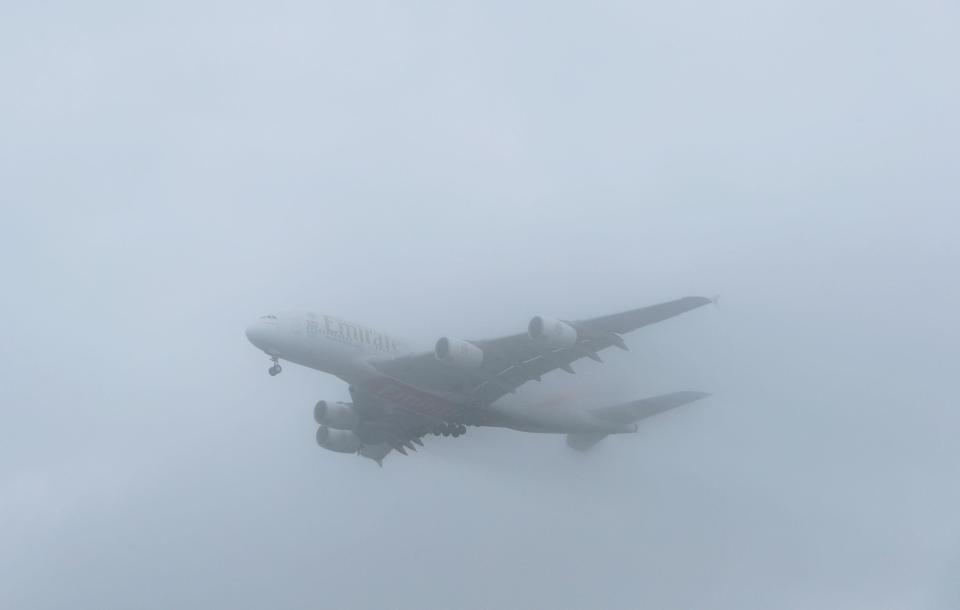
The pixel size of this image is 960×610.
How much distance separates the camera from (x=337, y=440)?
155ft

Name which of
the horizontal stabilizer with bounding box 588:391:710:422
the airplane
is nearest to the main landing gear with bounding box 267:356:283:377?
the airplane

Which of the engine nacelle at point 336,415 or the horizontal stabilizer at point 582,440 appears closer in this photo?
the engine nacelle at point 336,415

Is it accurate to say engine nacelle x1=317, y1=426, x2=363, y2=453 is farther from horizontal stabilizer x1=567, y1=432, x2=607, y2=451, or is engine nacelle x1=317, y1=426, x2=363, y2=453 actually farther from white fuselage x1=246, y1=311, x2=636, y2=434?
horizontal stabilizer x1=567, y1=432, x2=607, y2=451

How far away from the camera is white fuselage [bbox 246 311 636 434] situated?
40.5 meters

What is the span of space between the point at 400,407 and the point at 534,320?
7.32 meters

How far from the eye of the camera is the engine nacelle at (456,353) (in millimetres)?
40594

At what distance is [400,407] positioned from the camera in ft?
144

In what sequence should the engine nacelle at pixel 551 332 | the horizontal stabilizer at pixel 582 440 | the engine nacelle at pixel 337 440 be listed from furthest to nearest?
the horizontal stabilizer at pixel 582 440, the engine nacelle at pixel 337 440, the engine nacelle at pixel 551 332


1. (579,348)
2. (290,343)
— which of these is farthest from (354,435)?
(579,348)

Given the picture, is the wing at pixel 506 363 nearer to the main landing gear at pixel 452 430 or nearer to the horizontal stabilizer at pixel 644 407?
the main landing gear at pixel 452 430

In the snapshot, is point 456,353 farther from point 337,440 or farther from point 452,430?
point 337,440

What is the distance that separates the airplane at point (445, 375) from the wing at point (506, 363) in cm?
4

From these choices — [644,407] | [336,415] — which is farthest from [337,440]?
[644,407]

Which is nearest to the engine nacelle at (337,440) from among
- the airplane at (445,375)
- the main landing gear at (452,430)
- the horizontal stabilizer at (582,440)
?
the airplane at (445,375)
